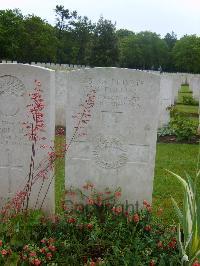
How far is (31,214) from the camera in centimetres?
426

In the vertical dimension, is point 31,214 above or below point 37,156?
below

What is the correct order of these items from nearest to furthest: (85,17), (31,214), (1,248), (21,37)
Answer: (1,248) → (31,214) → (21,37) → (85,17)

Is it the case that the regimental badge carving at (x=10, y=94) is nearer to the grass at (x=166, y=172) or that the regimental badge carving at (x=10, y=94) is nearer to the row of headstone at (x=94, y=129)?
the row of headstone at (x=94, y=129)

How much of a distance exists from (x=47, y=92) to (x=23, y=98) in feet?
0.85

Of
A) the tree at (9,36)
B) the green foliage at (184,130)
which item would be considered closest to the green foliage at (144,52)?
the tree at (9,36)

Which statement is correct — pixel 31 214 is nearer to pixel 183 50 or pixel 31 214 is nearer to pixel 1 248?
pixel 1 248

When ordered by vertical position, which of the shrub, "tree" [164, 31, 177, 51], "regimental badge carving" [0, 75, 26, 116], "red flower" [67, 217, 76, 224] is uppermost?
"tree" [164, 31, 177, 51]

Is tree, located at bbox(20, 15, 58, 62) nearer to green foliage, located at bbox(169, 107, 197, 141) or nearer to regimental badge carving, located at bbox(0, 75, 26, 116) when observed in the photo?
green foliage, located at bbox(169, 107, 197, 141)

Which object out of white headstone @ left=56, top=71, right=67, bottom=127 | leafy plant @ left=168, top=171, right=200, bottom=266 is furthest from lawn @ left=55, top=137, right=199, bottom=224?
white headstone @ left=56, top=71, right=67, bottom=127

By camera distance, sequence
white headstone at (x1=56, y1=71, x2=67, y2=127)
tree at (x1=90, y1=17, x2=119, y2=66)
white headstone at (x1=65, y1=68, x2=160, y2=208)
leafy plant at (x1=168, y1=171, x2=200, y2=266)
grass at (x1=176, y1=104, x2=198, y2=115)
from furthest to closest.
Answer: tree at (x1=90, y1=17, x2=119, y2=66)
grass at (x1=176, y1=104, x2=198, y2=115)
white headstone at (x1=56, y1=71, x2=67, y2=127)
white headstone at (x1=65, y1=68, x2=160, y2=208)
leafy plant at (x1=168, y1=171, x2=200, y2=266)

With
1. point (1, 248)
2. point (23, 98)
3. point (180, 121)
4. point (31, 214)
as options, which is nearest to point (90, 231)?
point (31, 214)

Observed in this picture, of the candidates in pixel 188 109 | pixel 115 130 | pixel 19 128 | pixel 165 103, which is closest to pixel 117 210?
pixel 115 130

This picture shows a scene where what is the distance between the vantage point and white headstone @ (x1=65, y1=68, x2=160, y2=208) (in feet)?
15.4

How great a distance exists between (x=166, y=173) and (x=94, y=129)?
3.02 m
